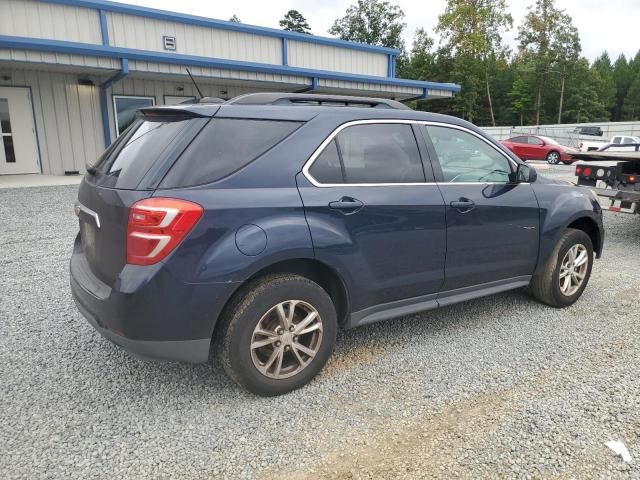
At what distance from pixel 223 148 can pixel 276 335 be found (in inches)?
44.0

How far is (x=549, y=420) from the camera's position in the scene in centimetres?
265

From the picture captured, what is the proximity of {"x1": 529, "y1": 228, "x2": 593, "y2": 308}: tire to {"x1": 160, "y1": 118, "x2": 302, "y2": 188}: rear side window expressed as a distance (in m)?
2.68

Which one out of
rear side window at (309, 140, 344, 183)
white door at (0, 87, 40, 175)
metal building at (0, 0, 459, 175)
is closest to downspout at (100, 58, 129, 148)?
metal building at (0, 0, 459, 175)

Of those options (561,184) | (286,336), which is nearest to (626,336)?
(561,184)

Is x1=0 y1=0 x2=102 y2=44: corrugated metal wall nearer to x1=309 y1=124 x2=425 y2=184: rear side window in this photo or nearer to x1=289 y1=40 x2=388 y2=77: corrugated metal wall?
x1=289 y1=40 x2=388 y2=77: corrugated metal wall

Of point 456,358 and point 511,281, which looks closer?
point 456,358

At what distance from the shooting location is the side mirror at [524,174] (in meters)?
3.90

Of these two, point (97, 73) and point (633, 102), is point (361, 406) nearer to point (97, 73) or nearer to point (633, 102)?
point (97, 73)

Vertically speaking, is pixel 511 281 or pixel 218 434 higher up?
pixel 511 281

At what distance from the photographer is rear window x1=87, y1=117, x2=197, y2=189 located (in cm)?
266

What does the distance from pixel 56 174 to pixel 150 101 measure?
11.6 ft

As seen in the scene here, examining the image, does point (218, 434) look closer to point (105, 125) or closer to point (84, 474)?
point (84, 474)

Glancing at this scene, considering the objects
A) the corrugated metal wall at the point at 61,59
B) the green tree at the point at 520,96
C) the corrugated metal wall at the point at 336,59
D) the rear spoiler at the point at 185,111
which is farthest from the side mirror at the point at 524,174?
the green tree at the point at 520,96

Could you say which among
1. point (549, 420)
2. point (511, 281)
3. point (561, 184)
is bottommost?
point (549, 420)
